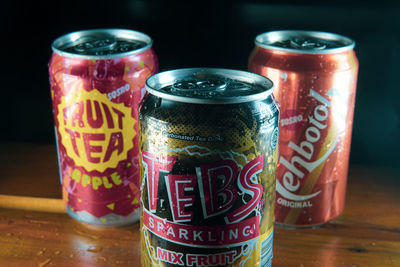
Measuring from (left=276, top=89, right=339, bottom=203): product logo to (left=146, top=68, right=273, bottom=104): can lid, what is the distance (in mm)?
171

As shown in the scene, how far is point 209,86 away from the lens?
0.84 m

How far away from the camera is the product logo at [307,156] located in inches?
38.9

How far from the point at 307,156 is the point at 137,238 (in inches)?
16.5

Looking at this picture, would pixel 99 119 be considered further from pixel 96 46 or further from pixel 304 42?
pixel 304 42

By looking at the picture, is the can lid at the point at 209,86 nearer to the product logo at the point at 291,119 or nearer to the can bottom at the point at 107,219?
the product logo at the point at 291,119

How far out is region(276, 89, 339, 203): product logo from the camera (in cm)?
99

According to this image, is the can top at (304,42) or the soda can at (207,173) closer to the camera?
the soda can at (207,173)

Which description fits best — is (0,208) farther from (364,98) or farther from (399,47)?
(399,47)

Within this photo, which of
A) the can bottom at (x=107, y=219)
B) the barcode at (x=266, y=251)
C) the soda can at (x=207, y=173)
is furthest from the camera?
the can bottom at (x=107, y=219)

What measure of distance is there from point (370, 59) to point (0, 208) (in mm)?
1054

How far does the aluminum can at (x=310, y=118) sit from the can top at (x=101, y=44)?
0.27m

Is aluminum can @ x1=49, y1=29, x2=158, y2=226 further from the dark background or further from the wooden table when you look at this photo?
the dark background

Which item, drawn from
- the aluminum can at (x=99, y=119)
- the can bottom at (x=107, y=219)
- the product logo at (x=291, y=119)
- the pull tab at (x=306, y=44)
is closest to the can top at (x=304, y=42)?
the pull tab at (x=306, y=44)

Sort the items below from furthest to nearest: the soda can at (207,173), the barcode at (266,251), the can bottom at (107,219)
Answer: the can bottom at (107,219), the barcode at (266,251), the soda can at (207,173)
